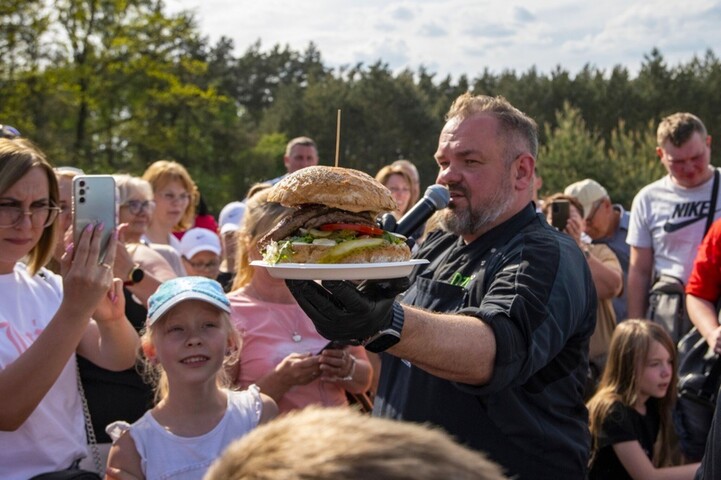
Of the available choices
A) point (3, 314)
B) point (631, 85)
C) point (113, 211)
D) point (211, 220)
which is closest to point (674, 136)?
point (113, 211)

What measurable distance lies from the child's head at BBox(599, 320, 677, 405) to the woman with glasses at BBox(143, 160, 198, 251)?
3.67m

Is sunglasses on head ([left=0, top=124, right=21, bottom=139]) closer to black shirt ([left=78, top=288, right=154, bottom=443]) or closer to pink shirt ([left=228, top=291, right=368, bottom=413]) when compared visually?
black shirt ([left=78, top=288, right=154, bottom=443])

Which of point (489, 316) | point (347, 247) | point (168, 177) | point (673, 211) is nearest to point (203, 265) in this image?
point (168, 177)

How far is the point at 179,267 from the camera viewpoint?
593cm

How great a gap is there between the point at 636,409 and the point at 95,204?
354cm

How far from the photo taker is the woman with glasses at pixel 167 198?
6.83m

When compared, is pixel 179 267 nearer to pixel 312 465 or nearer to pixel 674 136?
pixel 674 136

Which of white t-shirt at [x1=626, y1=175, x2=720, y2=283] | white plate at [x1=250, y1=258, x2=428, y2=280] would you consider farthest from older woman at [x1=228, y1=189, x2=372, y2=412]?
white t-shirt at [x1=626, y1=175, x2=720, y2=283]

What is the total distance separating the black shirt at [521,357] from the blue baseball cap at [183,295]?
89cm

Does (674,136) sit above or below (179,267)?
above

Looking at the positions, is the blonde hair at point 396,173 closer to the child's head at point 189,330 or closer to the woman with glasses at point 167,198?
the woman with glasses at point 167,198

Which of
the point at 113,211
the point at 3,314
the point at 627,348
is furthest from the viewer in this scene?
the point at 627,348

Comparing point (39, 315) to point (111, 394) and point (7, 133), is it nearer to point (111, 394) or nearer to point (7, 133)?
point (111, 394)

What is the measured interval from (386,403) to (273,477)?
7.85 ft
